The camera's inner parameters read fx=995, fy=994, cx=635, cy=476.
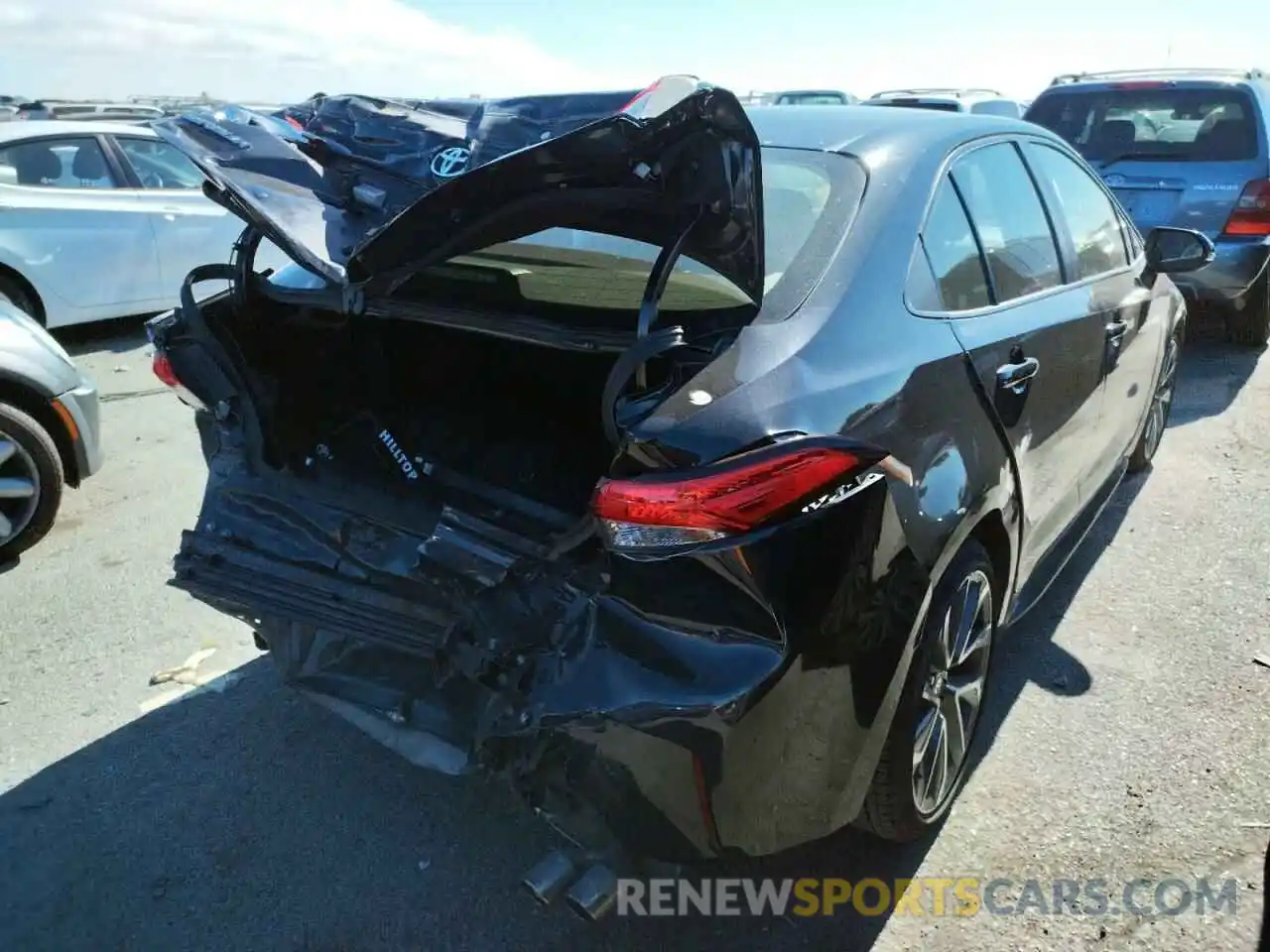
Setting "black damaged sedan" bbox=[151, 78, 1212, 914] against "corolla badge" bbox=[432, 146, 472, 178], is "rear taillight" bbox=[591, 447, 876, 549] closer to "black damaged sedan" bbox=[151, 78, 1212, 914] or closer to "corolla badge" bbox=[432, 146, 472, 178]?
"black damaged sedan" bbox=[151, 78, 1212, 914]

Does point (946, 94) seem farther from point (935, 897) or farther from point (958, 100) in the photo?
point (935, 897)

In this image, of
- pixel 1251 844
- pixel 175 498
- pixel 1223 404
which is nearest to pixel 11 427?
pixel 175 498

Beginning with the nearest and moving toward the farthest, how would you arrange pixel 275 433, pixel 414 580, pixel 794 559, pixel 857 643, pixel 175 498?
pixel 794 559 → pixel 857 643 → pixel 414 580 → pixel 275 433 → pixel 175 498

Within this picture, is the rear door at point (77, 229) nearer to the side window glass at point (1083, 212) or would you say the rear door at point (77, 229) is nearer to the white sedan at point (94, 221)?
the white sedan at point (94, 221)

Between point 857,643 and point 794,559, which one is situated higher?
point 794,559

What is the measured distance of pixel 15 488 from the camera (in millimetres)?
4031

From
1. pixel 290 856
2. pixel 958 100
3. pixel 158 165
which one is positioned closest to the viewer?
pixel 290 856

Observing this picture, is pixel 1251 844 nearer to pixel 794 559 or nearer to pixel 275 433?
pixel 794 559

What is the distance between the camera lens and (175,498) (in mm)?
4730

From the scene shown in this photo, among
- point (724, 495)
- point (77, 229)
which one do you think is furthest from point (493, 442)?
point (77, 229)

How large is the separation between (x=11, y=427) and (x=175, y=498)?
861mm

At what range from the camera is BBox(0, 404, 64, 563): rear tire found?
400 cm

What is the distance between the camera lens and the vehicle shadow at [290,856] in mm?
2324

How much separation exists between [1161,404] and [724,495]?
4005mm
